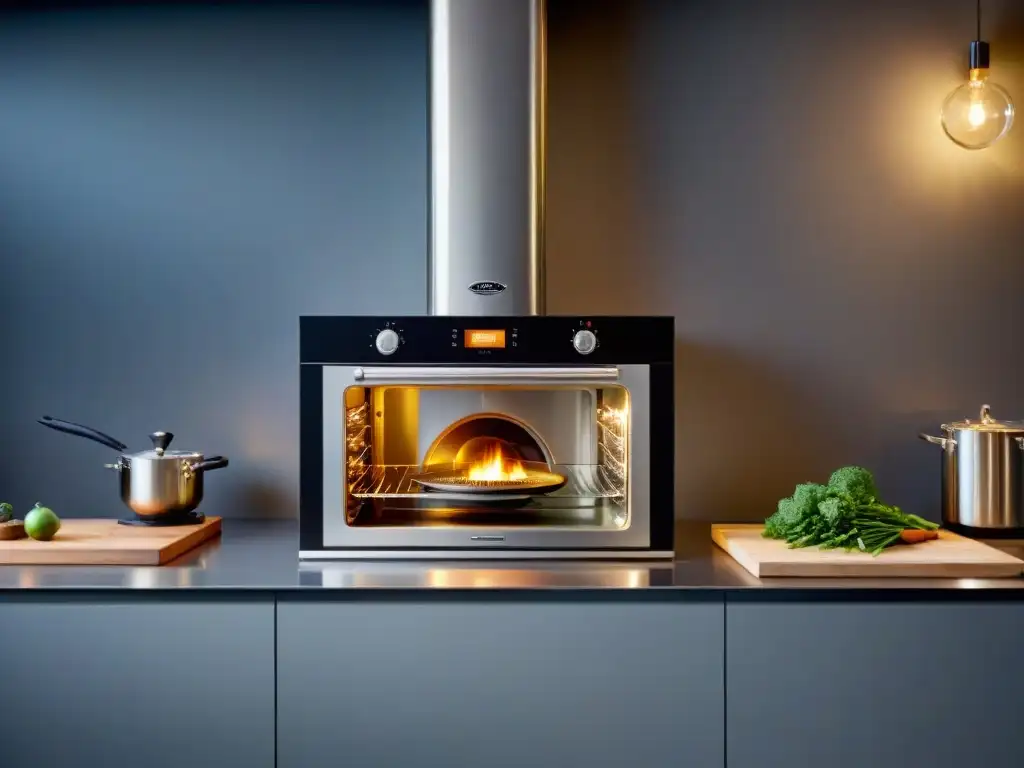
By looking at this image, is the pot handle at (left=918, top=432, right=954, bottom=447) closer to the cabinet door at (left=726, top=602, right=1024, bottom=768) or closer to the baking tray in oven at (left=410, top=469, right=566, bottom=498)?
the cabinet door at (left=726, top=602, right=1024, bottom=768)

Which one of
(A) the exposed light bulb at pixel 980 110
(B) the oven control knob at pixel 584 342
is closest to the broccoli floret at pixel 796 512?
(B) the oven control knob at pixel 584 342

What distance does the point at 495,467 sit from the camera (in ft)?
7.13

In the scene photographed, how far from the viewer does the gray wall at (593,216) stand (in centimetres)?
236

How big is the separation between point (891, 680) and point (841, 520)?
0.34 metres

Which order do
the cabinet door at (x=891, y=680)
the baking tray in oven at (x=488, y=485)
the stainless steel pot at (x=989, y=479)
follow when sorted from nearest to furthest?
1. the cabinet door at (x=891, y=680)
2. the baking tray in oven at (x=488, y=485)
3. the stainless steel pot at (x=989, y=479)

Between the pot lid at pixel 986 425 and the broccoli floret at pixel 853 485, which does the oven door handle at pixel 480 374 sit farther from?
the pot lid at pixel 986 425

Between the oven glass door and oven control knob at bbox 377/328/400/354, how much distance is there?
4 cm

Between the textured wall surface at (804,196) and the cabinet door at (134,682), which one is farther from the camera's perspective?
the textured wall surface at (804,196)

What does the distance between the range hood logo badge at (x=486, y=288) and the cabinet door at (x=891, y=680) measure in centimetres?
87

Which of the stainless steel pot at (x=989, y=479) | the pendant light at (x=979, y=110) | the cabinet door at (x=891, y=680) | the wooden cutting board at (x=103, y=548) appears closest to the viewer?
the cabinet door at (x=891, y=680)

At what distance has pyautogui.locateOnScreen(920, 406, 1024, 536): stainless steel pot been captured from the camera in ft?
6.79

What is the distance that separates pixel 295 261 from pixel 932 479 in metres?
1.75

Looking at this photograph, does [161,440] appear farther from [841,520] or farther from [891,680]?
[891,680]

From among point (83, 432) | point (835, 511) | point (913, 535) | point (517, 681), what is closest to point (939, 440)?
point (913, 535)
